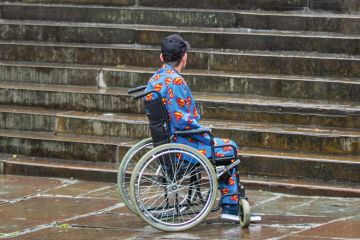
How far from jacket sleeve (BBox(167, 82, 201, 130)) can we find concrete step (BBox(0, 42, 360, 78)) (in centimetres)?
358

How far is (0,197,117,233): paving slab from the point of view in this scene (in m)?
7.68

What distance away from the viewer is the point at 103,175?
9539mm

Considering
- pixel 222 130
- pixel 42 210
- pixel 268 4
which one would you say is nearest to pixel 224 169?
pixel 42 210

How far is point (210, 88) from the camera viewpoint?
10.7 m

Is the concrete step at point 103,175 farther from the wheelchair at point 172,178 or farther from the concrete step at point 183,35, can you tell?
the concrete step at point 183,35

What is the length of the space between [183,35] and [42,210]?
4.00m

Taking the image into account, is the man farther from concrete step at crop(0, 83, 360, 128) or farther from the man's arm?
concrete step at crop(0, 83, 360, 128)

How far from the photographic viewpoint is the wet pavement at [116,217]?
7.12 metres

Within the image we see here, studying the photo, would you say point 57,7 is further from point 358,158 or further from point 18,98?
point 358,158

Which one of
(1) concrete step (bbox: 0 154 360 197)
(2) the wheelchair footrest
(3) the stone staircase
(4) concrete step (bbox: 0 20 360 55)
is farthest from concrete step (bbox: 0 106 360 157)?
(2) the wheelchair footrest

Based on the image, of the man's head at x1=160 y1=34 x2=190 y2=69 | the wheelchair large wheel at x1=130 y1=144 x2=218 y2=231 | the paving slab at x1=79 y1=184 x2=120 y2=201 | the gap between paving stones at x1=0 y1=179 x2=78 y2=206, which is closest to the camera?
the wheelchair large wheel at x1=130 y1=144 x2=218 y2=231

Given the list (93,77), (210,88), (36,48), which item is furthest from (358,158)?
(36,48)

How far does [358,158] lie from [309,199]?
822 mm

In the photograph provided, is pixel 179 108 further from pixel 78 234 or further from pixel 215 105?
pixel 215 105
